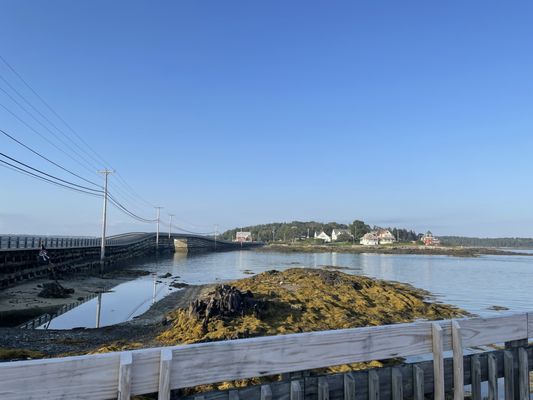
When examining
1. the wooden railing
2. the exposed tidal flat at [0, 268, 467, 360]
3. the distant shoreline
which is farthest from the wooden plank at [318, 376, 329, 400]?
the distant shoreline

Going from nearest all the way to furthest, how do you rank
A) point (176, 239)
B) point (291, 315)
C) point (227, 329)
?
point (227, 329) < point (291, 315) < point (176, 239)

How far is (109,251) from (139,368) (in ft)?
225

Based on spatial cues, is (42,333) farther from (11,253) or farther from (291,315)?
(11,253)

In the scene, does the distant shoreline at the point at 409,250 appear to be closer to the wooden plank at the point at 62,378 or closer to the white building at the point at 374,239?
the white building at the point at 374,239

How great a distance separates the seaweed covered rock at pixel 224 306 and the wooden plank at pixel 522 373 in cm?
1110

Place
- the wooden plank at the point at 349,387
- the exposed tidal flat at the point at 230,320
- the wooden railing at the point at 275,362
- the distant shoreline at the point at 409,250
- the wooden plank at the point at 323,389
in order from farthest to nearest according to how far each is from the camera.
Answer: the distant shoreline at the point at 409,250 < the exposed tidal flat at the point at 230,320 < the wooden plank at the point at 349,387 < the wooden plank at the point at 323,389 < the wooden railing at the point at 275,362

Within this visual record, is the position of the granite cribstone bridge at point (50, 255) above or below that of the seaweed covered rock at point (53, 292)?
above

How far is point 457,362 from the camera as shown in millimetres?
5152

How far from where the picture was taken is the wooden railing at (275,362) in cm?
316

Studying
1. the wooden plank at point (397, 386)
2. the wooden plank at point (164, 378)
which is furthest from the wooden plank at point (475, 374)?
the wooden plank at point (164, 378)

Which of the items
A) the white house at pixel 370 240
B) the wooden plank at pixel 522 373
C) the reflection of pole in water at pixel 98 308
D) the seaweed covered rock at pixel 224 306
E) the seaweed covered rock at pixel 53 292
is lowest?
A: the reflection of pole in water at pixel 98 308

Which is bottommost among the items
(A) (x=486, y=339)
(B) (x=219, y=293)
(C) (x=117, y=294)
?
(C) (x=117, y=294)

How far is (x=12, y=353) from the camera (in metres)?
11.7

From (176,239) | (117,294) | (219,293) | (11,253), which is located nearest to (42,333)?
(219,293)
